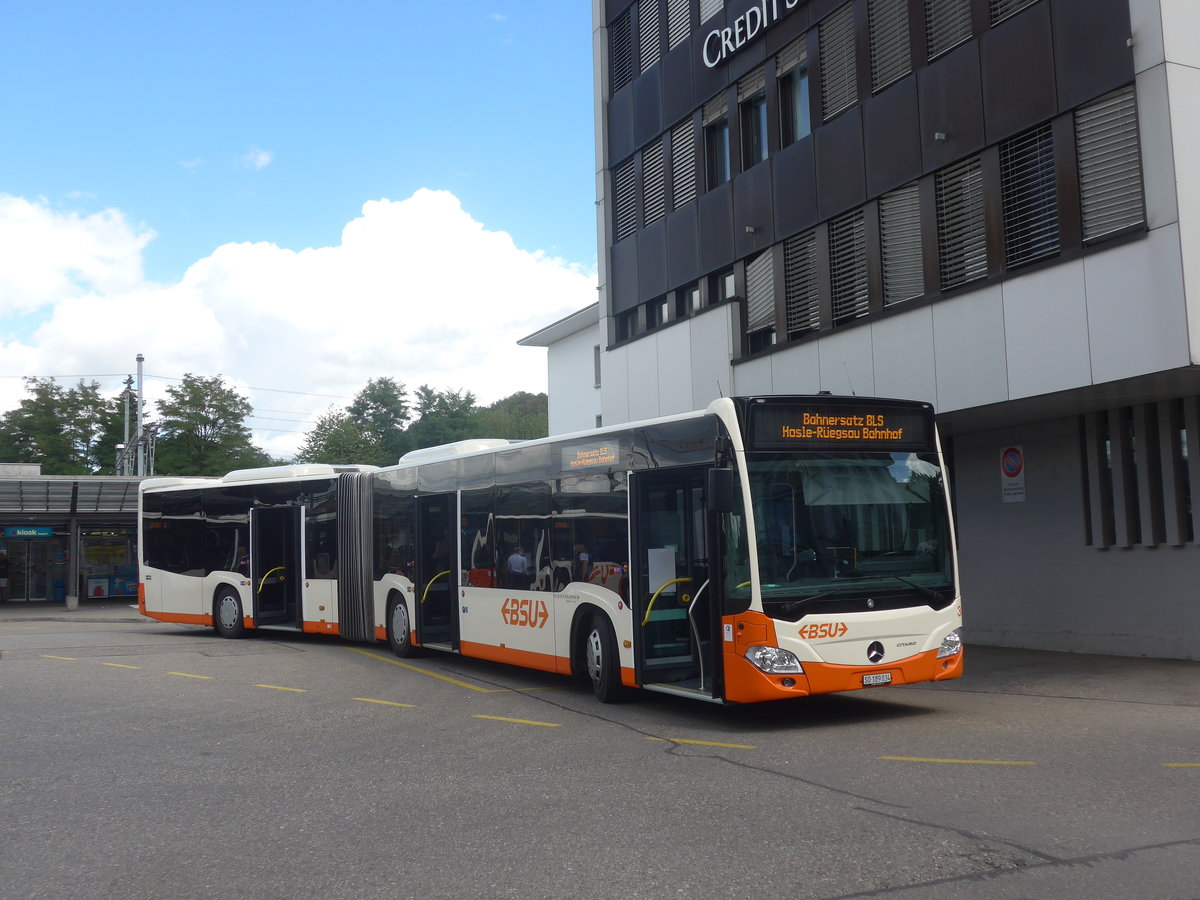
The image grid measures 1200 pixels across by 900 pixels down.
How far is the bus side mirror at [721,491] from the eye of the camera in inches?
373

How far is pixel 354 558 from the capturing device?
18672 millimetres

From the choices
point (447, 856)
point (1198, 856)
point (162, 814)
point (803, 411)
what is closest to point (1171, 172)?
point (803, 411)

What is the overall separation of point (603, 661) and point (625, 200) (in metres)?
15.2

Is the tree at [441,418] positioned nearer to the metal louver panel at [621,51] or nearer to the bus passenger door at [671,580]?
the metal louver panel at [621,51]

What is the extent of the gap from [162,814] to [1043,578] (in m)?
12.9

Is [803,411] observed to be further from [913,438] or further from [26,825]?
[26,825]

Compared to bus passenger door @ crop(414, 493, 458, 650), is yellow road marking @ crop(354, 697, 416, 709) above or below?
below

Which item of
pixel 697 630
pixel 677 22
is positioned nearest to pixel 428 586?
pixel 697 630

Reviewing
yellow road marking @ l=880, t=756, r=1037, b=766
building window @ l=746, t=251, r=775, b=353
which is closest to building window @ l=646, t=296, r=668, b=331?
building window @ l=746, t=251, r=775, b=353

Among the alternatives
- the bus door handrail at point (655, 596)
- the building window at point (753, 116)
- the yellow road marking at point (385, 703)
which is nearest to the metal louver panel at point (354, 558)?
the yellow road marking at point (385, 703)

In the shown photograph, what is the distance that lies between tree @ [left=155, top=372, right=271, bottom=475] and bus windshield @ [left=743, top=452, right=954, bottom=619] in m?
56.4

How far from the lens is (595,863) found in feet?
18.9

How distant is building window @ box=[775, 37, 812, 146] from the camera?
19156mm

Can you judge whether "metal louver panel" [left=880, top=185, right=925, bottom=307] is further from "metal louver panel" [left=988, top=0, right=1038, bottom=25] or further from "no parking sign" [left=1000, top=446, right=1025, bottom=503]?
"no parking sign" [left=1000, top=446, right=1025, bottom=503]
